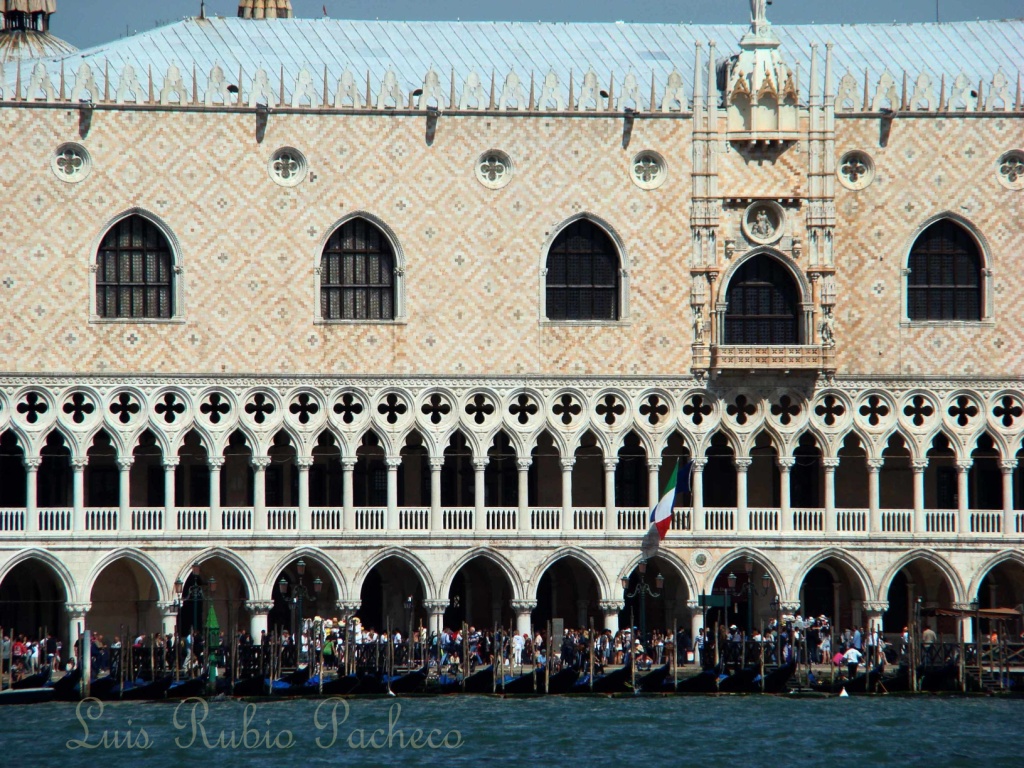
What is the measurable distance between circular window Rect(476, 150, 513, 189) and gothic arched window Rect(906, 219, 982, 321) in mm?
7499

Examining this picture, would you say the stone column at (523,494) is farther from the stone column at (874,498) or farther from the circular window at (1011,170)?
the circular window at (1011,170)

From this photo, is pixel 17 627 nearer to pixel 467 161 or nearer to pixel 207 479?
pixel 207 479

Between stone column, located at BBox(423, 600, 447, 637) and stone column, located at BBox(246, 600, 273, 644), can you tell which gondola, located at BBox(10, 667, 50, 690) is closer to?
stone column, located at BBox(246, 600, 273, 644)

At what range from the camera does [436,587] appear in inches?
2196

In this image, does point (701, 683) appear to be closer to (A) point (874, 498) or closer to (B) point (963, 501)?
(A) point (874, 498)

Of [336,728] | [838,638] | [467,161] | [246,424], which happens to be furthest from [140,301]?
[838,638]

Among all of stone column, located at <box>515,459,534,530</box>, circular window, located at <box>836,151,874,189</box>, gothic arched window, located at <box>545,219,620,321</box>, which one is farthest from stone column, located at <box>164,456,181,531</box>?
circular window, located at <box>836,151,874,189</box>

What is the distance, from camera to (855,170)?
56.6 meters

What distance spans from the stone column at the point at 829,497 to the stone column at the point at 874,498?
63 cm

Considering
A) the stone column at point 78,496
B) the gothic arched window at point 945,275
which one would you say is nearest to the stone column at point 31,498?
the stone column at point 78,496

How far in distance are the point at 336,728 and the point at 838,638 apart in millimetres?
11300

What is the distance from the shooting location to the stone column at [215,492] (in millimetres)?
55375

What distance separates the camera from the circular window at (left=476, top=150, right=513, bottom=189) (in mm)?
55969

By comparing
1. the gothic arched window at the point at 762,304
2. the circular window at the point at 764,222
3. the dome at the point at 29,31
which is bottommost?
the gothic arched window at the point at 762,304
